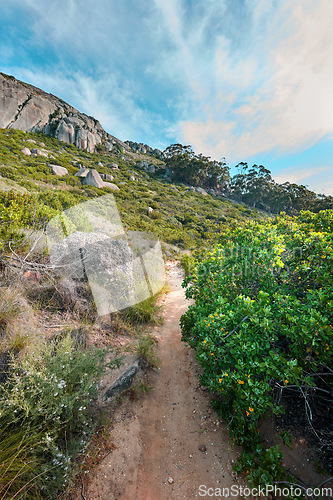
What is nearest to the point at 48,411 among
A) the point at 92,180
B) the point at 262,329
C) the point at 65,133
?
the point at 262,329

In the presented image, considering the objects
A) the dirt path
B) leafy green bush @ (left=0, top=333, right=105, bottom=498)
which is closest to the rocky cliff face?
leafy green bush @ (left=0, top=333, right=105, bottom=498)

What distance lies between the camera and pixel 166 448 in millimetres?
3115

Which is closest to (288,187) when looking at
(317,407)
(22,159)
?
(22,159)

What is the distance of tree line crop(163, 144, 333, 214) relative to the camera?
45.0m

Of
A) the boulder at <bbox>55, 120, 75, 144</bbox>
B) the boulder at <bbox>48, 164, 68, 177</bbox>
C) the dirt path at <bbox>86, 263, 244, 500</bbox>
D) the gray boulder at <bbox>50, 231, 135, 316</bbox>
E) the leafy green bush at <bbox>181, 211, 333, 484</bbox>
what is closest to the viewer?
the leafy green bush at <bbox>181, 211, 333, 484</bbox>

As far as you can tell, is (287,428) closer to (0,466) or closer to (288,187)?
(0,466)

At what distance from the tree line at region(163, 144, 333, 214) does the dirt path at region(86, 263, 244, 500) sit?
47197mm

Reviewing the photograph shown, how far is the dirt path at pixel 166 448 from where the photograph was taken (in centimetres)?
263

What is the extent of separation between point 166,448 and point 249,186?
185 ft

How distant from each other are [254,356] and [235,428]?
123 centimetres

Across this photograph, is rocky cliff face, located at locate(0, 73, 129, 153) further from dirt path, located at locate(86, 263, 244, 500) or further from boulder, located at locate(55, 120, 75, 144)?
dirt path, located at locate(86, 263, 244, 500)

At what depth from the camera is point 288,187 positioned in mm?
48625

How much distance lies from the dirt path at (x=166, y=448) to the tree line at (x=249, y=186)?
47.2 meters

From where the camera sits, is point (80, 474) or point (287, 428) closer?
point (80, 474)
